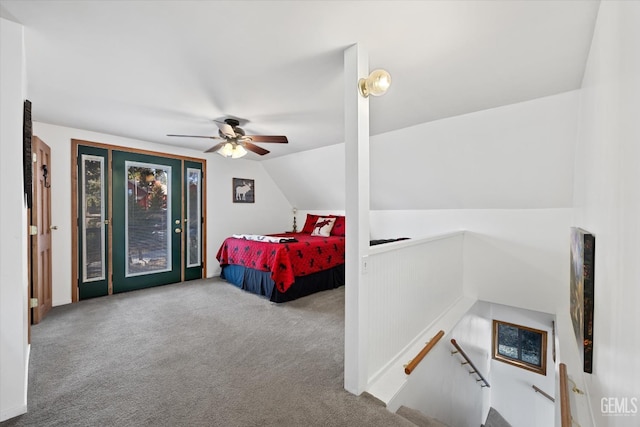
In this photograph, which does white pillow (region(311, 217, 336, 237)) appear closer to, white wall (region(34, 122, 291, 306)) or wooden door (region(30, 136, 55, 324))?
white wall (region(34, 122, 291, 306))

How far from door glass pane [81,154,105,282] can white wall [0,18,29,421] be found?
8.16 ft

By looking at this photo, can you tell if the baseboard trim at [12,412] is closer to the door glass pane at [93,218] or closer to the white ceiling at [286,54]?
the white ceiling at [286,54]

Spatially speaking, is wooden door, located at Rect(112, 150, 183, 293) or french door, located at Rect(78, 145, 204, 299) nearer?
french door, located at Rect(78, 145, 204, 299)

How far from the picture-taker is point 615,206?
122cm

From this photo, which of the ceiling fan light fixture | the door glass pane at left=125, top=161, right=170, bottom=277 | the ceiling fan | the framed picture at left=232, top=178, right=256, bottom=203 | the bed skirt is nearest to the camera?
the ceiling fan

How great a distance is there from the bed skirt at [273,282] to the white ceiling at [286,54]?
2.19 metres

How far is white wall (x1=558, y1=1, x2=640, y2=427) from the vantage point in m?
0.97

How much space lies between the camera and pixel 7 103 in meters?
1.58

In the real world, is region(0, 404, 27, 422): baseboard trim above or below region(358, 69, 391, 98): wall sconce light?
below

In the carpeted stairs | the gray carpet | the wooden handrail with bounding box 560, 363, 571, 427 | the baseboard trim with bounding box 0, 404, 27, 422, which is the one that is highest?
the baseboard trim with bounding box 0, 404, 27, 422

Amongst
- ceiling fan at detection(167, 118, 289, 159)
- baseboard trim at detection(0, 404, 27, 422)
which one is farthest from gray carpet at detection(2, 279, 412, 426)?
ceiling fan at detection(167, 118, 289, 159)

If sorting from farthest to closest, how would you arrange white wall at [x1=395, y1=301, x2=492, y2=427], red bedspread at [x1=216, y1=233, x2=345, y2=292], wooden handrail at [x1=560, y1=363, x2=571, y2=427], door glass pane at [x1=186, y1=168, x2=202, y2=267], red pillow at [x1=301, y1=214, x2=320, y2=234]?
red pillow at [x1=301, y1=214, x2=320, y2=234] < door glass pane at [x1=186, y1=168, x2=202, y2=267] < red bedspread at [x1=216, y1=233, x2=345, y2=292] < white wall at [x1=395, y1=301, x2=492, y2=427] < wooden handrail at [x1=560, y1=363, x2=571, y2=427]

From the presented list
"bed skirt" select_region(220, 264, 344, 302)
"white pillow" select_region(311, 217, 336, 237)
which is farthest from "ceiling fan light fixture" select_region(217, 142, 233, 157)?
"white pillow" select_region(311, 217, 336, 237)

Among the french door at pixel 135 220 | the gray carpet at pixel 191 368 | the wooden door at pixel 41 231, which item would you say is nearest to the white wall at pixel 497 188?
the gray carpet at pixel 191 368
